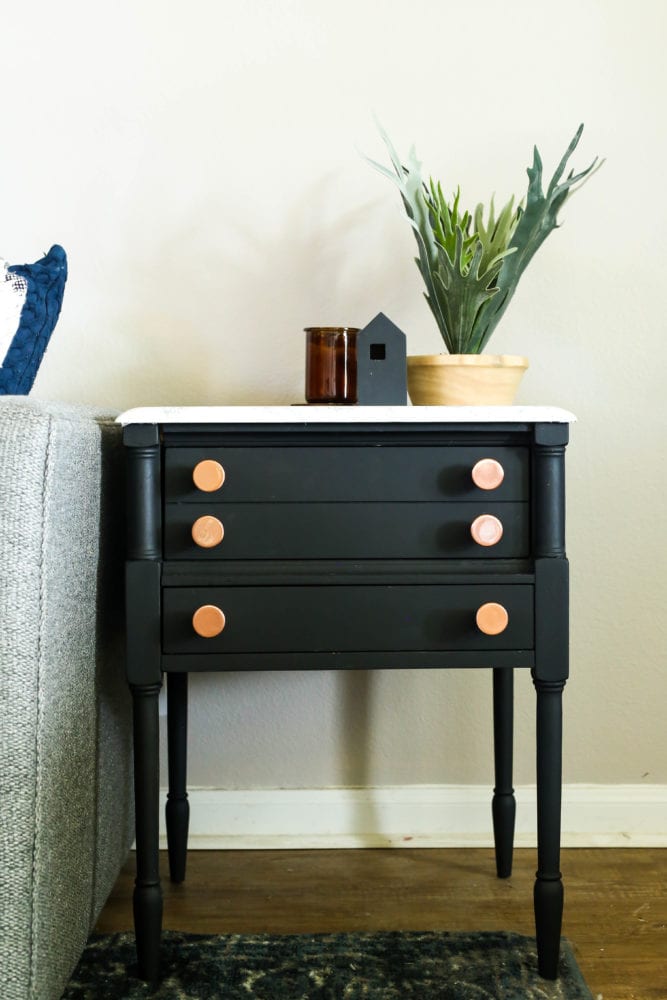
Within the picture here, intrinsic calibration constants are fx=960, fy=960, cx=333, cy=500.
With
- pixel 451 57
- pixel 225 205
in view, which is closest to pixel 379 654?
pixel 225 205

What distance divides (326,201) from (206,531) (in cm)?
71

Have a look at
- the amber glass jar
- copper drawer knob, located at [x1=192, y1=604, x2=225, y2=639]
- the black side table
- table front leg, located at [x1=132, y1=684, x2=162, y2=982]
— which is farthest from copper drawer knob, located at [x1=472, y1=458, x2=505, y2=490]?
table front leg, located at [x1=132, y1=684, x2=162, y2=982]

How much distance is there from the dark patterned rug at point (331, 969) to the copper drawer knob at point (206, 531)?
1.83 ft

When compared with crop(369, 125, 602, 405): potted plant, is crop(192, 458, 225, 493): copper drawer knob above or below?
below

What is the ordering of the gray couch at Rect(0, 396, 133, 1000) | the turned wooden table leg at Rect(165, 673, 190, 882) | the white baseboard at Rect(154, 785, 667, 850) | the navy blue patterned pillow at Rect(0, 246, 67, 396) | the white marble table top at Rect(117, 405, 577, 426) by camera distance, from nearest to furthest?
1. the gray couch at Rect(0, 396, 133, 1000)
2. the white marble table top at Rect(117, 405, 577, 426)
3. the navy blue patterned pillow at Rect(0, 246, 67, 396)
4. the turned wooden table leg at Rect(165, 673, 190, 882)
5. the white baseboard at Rect(154, 785, 667, 850)

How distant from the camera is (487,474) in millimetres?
1170

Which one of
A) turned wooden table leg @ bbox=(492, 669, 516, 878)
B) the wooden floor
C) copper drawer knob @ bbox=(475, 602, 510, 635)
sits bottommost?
the wooden floor

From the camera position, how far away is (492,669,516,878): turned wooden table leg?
59.4 inches

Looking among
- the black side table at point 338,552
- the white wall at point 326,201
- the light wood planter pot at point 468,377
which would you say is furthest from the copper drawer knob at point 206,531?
the white wall at point 326,201

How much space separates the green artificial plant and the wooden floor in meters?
0.82

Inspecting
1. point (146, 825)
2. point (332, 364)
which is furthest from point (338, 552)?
point (146, 825)

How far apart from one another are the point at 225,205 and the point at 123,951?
1.15 meters

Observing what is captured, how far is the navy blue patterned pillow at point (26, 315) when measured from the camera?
126 centimetres

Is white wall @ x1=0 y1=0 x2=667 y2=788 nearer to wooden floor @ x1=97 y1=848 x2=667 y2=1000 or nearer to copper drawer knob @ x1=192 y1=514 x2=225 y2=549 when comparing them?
wooden floor @ x1=97 y1=848 x2=667 y2=1000
